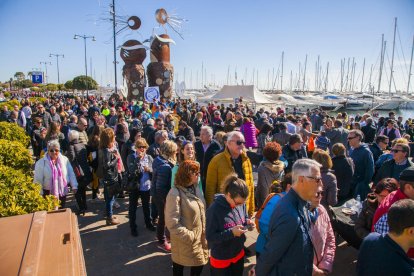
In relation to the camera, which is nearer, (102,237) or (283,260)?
(283,260)

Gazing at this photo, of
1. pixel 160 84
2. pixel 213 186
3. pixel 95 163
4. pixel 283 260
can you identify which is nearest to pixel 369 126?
pixel 213 186

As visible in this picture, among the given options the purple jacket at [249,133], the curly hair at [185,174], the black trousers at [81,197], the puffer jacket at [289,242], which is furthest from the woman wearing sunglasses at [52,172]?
the purple jacket at [249,133]

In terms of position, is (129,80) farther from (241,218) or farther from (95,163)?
(241,218)

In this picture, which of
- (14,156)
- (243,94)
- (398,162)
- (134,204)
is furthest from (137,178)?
(243,94)

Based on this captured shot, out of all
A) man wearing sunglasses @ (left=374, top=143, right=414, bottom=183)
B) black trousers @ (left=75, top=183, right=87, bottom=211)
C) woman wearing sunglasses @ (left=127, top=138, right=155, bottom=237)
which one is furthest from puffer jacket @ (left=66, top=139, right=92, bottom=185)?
man wearing sunglasses @ (left=374, top=143, right=414, bottom=183)

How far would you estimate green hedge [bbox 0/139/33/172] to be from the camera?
5.62 m

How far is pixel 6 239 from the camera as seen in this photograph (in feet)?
6.75

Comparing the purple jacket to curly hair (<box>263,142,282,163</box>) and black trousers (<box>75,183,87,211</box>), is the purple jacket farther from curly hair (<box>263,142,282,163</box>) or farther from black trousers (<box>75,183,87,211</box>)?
curly hair (<box>263,142,282,163</box>)

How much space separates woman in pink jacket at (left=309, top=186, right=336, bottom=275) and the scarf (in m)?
4.13

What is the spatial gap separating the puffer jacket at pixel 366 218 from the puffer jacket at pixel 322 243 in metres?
0.86

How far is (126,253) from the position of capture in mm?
4754

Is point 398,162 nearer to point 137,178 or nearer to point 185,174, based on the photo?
point 185,174

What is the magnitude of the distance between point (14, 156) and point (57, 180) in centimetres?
138

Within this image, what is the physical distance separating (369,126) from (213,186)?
27.3ft
